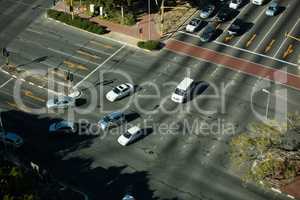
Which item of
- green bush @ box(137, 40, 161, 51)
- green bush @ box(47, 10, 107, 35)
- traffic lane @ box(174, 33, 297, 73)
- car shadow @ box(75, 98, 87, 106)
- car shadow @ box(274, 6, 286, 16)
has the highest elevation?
car shadow @ box(274, 6, 286, 16)

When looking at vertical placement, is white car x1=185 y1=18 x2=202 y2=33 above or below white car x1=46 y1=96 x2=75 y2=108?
above

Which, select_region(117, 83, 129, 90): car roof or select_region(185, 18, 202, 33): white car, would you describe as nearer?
select_region(117, 83, 129, 90): car roof

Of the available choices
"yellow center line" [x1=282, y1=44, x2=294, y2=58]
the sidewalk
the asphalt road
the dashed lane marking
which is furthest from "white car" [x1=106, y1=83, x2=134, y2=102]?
"yellow center line" [x1=282, y1=44, x2=294, y2=58]

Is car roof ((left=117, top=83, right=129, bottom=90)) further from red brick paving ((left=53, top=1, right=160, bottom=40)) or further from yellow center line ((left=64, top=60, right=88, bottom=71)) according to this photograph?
red brick paving ((left=53, top=1, right=160, bottom=40))

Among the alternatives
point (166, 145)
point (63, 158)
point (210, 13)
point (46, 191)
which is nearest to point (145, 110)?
point (166, 145)

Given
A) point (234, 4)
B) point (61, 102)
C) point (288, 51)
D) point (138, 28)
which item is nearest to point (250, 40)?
point (288, 51)

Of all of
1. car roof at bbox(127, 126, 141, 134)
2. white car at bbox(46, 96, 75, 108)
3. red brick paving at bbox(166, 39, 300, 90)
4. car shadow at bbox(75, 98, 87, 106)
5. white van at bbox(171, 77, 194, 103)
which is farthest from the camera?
red brick paving at bbox(166, 39, 300, 90)

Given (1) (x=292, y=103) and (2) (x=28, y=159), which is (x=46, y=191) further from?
(1) (x=292, y=103)

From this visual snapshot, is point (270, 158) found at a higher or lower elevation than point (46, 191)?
higher

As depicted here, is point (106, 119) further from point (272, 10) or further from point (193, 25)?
point (272, 10)
